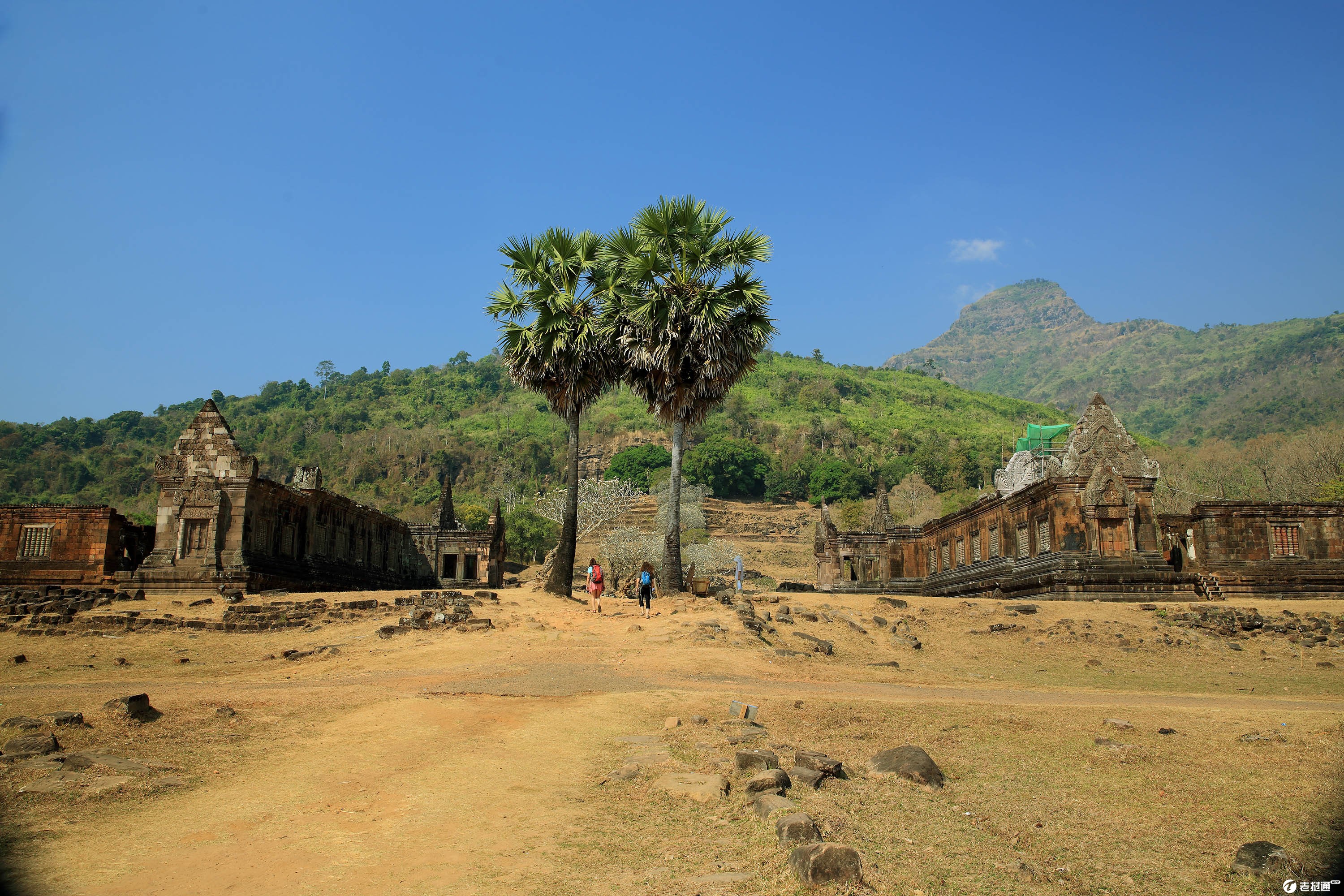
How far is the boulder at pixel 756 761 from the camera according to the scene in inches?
352

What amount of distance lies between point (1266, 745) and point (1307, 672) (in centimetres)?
950

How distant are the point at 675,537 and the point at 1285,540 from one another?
79.6ft

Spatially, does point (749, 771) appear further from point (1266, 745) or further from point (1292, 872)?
point (1266, 745)

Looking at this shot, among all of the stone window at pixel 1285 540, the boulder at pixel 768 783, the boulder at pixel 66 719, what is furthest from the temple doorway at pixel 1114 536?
the boulder at pixel 66 719

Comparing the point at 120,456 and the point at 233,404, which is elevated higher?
the point at 233,404

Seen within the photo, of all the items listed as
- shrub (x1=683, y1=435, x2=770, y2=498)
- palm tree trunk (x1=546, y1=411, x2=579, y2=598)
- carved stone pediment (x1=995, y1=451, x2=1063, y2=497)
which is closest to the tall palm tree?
palm tree trunk (x1=546, y1=411, x2=579, y2=598)

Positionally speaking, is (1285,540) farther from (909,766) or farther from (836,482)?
(836,482)

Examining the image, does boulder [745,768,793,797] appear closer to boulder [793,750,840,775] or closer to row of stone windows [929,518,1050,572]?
boulder [793,750,840,775]

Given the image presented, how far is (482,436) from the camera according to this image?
131625 mm

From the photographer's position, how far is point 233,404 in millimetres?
148500

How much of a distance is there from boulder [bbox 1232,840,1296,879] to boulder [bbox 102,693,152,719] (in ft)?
37.1

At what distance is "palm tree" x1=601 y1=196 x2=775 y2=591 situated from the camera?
22.9m

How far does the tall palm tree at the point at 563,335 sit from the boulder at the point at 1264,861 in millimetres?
18337

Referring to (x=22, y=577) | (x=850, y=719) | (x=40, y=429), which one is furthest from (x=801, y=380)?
(x=850, y=719)
